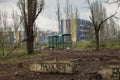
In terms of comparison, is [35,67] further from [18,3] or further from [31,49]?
[18,3]

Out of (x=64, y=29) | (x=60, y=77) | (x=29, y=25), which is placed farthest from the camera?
(x=64, y=29)

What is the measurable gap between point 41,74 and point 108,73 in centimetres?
287

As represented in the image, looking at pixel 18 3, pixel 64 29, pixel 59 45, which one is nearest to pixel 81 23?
pixel 64 29

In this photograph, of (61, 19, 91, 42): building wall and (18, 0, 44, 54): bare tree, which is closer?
(18, 0, 44, 54): bare tree

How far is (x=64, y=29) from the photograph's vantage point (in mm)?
103062

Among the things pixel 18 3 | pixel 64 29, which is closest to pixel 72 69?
pixel 18 3

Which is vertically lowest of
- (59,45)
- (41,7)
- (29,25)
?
(59,45)

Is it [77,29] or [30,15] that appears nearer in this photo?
[30,15]

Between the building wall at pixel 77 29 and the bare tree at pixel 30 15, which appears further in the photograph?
the building wall at pixel 77 29

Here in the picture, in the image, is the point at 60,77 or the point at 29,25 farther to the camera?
the point at 29,25

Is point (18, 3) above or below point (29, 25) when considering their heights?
above

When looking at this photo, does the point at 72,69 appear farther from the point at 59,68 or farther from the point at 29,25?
the point at 29,25

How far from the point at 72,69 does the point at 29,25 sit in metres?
13.1

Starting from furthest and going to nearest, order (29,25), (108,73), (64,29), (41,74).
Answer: (64,29), (29,25), (41,74), (108,73)
